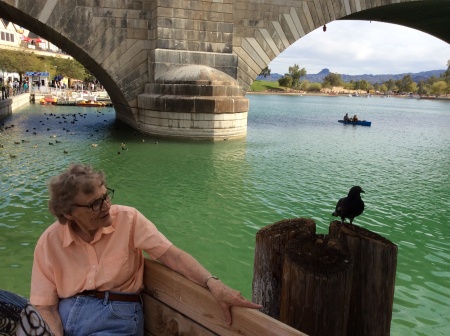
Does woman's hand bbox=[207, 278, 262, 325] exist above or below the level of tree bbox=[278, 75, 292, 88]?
below

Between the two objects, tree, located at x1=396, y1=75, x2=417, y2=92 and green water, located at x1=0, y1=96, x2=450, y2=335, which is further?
tree, located at x1=396, y1=75, x2=417, y2=92

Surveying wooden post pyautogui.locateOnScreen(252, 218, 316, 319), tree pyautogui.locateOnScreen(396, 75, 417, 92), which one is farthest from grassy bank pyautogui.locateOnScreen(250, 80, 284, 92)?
wooden post pyautogui.locateOnScreen(252, 218, 316, 319)

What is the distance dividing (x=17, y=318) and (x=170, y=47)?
1573 cm

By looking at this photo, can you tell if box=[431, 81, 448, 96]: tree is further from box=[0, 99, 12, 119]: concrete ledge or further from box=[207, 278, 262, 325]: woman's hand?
box=[207, 278, 262, 325]: woman's hand

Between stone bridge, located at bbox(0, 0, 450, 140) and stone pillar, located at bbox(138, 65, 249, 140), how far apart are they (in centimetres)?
4

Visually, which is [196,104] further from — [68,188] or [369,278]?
[369,278]

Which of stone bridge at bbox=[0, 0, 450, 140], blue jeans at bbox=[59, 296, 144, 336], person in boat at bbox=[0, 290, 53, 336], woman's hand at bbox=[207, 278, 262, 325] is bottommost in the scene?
blue jeans at bbox=[59, 296, 144, 336]

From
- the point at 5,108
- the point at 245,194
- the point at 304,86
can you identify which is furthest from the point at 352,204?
the point at 304,86

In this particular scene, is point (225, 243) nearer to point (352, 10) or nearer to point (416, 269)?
point (416, 269)

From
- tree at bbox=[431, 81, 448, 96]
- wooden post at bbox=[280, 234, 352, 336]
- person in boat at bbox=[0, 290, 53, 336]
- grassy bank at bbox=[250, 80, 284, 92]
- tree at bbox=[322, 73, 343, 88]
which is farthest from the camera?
tree at bbox=[322, 73, 343, 88]

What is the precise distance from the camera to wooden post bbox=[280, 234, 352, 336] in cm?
194

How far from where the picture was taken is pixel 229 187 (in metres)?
8.84

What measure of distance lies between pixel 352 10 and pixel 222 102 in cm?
898

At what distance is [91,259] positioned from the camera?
2168 millimetres
